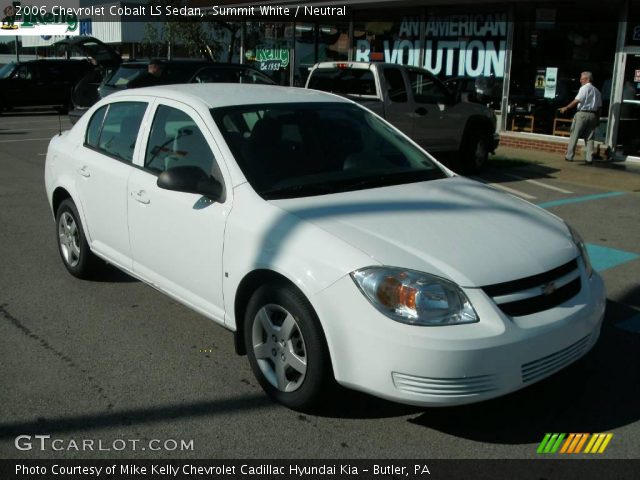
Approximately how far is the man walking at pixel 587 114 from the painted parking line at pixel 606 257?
20.9 ft

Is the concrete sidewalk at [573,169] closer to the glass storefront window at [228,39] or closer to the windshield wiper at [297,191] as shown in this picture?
the windshield wiper at [297,191]

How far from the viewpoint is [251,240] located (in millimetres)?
3895

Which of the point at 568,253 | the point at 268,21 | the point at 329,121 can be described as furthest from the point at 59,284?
the point at 268,21

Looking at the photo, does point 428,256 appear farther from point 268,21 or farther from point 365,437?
point 268,21

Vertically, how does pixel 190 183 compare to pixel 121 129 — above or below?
below

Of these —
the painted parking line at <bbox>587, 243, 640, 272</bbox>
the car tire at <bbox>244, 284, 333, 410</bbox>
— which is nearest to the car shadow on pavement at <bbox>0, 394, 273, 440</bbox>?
the car tire at <bbox>244, 284, 333, 410</bbox>

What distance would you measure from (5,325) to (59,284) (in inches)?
36.7

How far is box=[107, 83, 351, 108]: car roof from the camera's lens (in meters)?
4.73

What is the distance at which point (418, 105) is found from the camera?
37.7 feet

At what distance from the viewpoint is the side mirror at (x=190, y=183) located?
416cm

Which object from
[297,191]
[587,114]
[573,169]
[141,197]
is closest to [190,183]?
[297,191]

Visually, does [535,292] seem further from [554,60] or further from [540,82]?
[540,82]

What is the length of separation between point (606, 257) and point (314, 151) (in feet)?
12.2

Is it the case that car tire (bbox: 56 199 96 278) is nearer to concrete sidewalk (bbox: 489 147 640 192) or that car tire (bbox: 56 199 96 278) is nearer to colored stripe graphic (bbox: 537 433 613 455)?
colored stripe graphic (bbox: 537 433 613 455)
